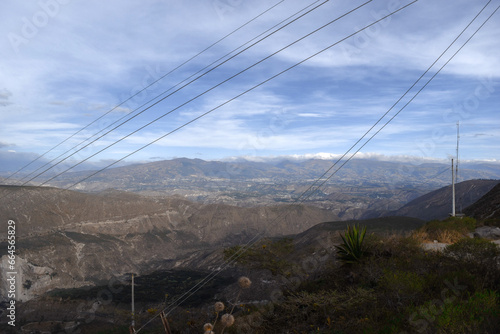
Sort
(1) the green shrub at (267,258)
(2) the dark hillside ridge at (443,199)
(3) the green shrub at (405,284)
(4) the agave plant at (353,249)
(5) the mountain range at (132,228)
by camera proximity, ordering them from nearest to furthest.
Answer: (3) the green shrub at (405,284) → (4) the agave plant at (353,249) → (1) the green shrub at (267,258) → (5) the mountain range at (132,228) → (2) the dark hillside ridge at (443,199)

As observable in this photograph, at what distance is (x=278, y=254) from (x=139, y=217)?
9775cm

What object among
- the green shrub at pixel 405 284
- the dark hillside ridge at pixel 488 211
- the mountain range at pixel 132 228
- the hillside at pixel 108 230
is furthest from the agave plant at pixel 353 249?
the hillside at pixel 108 230

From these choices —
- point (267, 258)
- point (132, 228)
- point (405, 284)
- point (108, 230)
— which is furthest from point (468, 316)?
point (132, 228)

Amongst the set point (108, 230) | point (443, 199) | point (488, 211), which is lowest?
point (108, 230)

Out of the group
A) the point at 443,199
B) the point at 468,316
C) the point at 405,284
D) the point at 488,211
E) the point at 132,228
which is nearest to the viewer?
the point at 468,316

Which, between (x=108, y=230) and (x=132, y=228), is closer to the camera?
(x=108, y=230)

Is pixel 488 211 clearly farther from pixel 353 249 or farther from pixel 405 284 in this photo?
pixel 405 284

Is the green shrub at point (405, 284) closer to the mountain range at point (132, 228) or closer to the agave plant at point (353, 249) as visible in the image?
the agave plant at point (353, 249)

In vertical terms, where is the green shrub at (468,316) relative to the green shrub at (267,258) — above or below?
above

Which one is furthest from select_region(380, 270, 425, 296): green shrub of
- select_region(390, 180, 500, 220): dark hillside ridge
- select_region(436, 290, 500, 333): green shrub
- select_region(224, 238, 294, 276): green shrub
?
select_region(390, 180, 500, 220): dark hillside ridge

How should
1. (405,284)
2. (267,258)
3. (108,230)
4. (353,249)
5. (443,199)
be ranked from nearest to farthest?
1. (405,284)
2. (353,249)
3. (267,258)
4. (108,230)
5. (443,199)

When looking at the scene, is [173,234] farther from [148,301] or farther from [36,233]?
[148,301]

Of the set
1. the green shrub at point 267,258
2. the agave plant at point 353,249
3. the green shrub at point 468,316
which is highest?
the green shrub at point 468,316

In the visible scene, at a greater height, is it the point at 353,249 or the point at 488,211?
the point at 353,249
